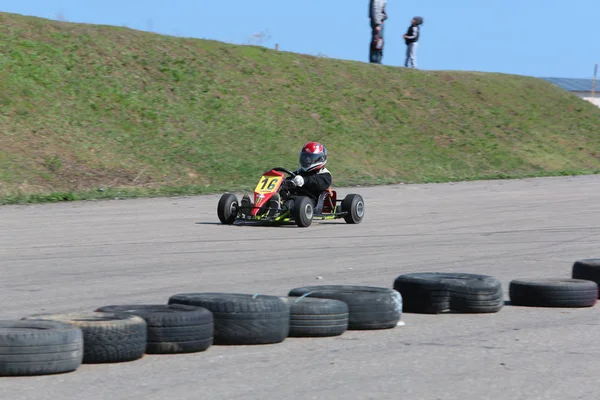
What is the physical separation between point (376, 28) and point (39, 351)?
3093cm

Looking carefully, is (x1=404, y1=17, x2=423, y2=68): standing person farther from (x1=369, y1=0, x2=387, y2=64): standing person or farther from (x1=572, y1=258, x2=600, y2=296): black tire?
(x1=572, y1=258, x2=600, y2=296): black tire

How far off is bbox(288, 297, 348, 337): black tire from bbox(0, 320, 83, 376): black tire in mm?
1600

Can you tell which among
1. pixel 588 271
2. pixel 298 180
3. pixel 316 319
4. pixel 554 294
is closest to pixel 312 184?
pixel 298 180

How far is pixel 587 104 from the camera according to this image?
44000mm

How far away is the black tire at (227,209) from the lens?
15188 millimetres

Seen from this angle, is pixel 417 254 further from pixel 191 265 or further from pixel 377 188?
pixel 377 188

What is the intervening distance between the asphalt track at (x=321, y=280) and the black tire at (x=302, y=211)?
0.74 ft

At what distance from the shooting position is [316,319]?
681 cm

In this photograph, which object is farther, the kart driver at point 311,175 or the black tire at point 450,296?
the kart driver at point 311,175

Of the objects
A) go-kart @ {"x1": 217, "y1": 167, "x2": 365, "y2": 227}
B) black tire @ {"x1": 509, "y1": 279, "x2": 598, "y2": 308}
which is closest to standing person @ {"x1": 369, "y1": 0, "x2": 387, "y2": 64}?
go-kart @ {"x1": 217, "y1": 167, "x2": 365, "y2": 227}

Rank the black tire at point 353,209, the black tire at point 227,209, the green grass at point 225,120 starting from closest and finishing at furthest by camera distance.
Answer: the black tire at point 227,209, the black tire at point 353,209, the green grass at point 225,120

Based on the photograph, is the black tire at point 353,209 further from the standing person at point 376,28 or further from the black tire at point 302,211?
the standing person at point 376,28

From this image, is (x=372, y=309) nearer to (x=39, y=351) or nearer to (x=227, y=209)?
(x=39, y=351)

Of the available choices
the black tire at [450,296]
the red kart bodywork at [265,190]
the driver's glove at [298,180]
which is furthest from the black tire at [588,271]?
the driver's glove at [298,180]
